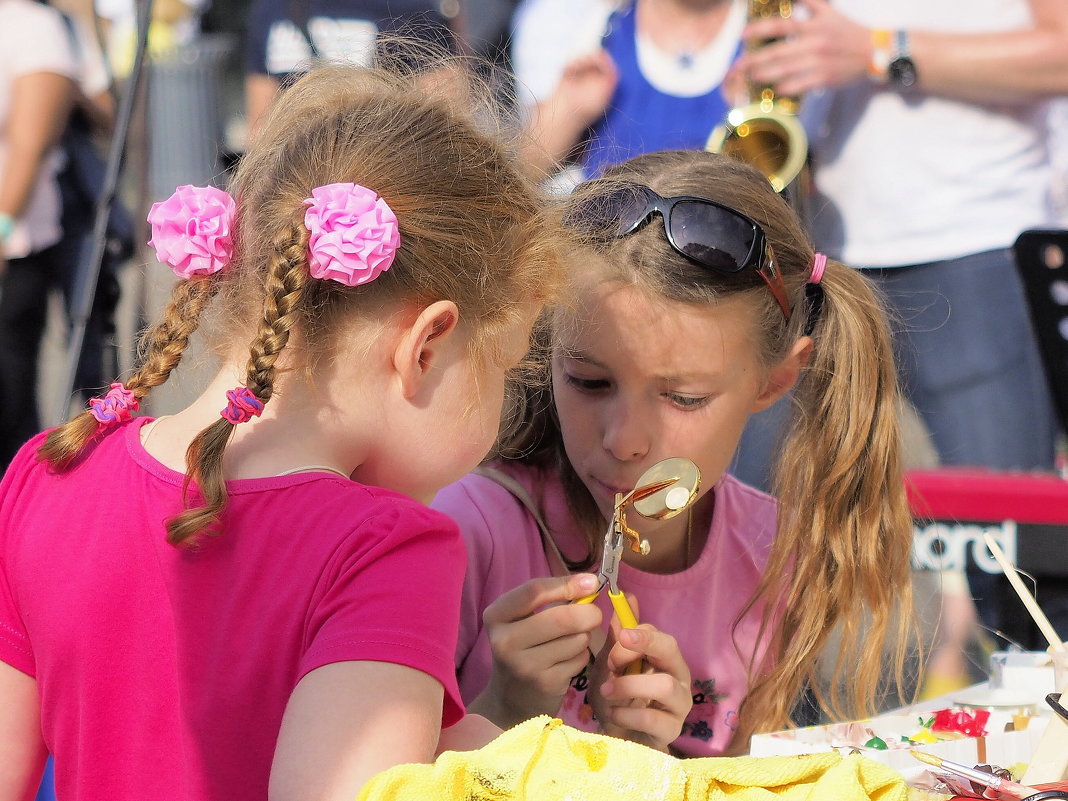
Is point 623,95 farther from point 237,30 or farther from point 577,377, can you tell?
point 237,30

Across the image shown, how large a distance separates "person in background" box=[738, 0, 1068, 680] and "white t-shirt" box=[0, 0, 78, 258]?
161 cm

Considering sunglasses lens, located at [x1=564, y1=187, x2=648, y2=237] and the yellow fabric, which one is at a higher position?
sunglasses lens, located at [x1=564, y1=187, x2=648, y2=237]

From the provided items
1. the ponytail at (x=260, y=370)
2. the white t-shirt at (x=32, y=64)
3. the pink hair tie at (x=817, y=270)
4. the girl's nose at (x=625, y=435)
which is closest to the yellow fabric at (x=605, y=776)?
the ponytail at (x=260, y=370)

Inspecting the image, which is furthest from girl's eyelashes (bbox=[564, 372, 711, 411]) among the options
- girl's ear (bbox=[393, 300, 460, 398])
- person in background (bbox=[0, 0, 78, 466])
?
person in background (bbox=[0, 0, 78, 466])

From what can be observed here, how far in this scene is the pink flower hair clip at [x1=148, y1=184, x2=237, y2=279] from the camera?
958 millimetres

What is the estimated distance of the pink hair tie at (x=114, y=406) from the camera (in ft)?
3.18

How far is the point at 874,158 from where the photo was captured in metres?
2.38

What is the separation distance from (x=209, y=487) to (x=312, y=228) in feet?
0.68

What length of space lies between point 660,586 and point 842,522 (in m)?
0.24

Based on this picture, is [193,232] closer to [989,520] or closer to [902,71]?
[989,520]

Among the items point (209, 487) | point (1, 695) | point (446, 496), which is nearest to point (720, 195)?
point (446, 496)

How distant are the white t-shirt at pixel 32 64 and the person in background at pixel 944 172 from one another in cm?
161

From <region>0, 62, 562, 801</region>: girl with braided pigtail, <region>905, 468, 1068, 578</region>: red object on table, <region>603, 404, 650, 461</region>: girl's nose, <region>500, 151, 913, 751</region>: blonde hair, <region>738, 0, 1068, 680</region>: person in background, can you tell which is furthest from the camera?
<region>738, 0, 1068, 680</region>: person in background

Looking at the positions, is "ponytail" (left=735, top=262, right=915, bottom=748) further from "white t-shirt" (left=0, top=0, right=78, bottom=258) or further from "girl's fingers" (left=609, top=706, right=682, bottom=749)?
"white t-shirt" (left=0, top=0, right=78, bottom=258)
